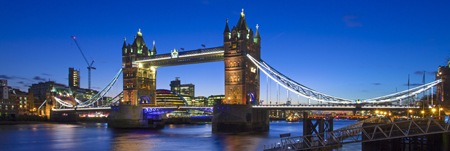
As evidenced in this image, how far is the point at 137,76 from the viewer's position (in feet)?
301

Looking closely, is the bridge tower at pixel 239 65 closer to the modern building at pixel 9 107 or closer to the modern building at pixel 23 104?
the modern building at pixel 9 107

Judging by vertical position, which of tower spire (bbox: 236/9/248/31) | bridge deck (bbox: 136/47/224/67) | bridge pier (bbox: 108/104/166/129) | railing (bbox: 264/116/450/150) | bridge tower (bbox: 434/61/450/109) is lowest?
bridge pier (bbox: 108/104/166/129)

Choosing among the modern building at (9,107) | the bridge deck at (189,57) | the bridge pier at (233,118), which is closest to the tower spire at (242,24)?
the bridge deck at (189,57)

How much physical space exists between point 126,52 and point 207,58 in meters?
27.1

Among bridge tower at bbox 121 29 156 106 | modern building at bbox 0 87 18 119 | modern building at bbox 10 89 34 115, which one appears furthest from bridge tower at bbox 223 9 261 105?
modern building at bbox 10 89 34 115

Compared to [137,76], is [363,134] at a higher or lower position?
lower

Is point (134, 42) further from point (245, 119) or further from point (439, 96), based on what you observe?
point (439, 96)

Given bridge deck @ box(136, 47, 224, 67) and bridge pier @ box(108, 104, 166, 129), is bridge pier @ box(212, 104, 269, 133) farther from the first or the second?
bridge pier @ box(108, 104, 166, 129)

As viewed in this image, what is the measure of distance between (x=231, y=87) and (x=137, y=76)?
2905cm

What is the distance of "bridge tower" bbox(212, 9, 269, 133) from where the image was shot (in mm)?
67188

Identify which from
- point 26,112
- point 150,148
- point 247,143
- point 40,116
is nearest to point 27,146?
point 150,148

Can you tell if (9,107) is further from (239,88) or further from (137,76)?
(239,88)

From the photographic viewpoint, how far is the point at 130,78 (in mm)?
92938

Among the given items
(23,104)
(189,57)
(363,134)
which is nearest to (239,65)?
(189,57)
